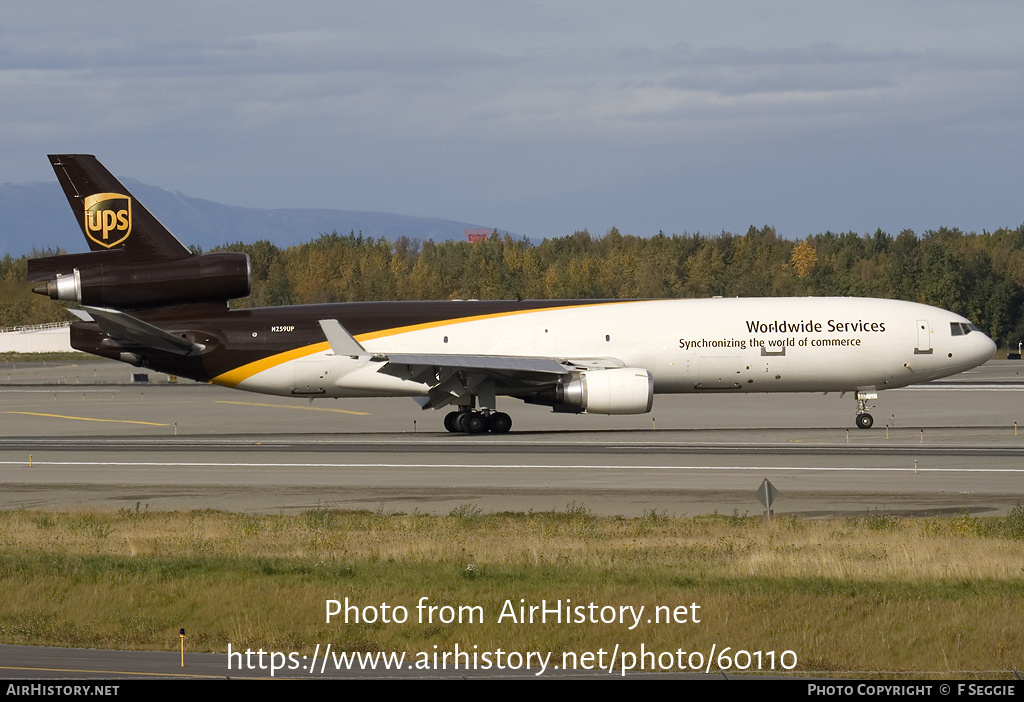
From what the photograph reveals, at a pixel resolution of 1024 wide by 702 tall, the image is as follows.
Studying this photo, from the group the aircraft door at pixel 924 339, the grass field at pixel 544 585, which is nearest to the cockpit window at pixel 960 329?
the aircraft door at pixel 924 339

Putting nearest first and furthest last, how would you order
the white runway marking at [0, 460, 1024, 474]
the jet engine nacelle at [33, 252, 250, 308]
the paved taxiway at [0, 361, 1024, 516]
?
the paved taxiway at [0, 361, 1024, 516], the white runway marking at [0, 460, 1024, 474], the jet engine nacelle at [33, 252, 250, 308]

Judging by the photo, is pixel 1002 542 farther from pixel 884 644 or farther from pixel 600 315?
pixel 600 315

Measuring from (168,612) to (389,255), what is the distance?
16611 cm

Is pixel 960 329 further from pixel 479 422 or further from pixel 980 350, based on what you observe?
pixel 479 422

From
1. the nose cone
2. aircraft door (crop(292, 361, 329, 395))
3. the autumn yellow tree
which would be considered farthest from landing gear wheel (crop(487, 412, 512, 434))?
the autumn yellow tree

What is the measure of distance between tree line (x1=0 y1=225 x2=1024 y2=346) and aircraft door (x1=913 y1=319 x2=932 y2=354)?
85.2 metres

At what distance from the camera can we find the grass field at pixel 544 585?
576 inches

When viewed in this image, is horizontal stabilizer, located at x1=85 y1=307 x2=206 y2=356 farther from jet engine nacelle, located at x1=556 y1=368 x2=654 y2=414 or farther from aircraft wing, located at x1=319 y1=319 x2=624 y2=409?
jet engine nacelle, located at x1=556 y1=368 x2=654 y2=414

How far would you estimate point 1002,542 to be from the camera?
20.8 meters

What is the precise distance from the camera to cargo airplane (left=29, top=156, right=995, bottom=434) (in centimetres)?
4244

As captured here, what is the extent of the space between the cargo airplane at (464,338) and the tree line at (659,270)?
86.1 meters

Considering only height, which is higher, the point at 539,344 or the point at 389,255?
the point at 389,255

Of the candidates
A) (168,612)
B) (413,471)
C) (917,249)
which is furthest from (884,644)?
(917,249)

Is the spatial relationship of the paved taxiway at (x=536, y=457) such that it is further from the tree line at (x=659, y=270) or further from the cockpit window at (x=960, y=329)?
the tree line at (x=659, y=270)
